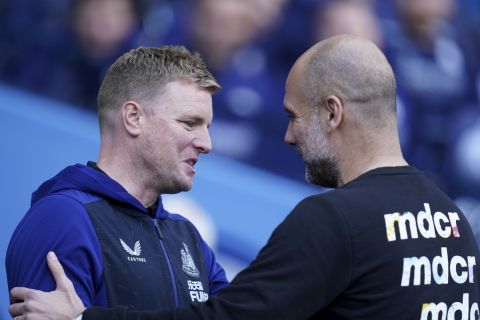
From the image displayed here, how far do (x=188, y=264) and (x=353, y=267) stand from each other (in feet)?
1.93

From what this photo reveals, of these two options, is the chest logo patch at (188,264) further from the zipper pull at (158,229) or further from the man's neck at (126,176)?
the man's neck at (126,176)

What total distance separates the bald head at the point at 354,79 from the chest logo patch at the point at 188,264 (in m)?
0.58

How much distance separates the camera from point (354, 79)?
2.18m

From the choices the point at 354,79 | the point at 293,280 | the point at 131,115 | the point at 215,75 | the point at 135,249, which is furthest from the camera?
the point at 215,75

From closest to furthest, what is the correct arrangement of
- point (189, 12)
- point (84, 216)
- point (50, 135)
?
point (84, 216) < point (50, 135) < point (189, 12)

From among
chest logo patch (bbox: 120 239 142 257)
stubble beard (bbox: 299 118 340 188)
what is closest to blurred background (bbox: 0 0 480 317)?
chest logo patch (bbox: 120 239 142 257)

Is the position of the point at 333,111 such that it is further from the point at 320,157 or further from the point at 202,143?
the point at 202,143

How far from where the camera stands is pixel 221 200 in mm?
4391

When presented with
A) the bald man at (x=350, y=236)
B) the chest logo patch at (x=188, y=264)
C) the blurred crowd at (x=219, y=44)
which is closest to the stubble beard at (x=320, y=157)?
the bald man at (x=350, y=236)

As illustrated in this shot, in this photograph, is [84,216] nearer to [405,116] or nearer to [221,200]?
[221,200]

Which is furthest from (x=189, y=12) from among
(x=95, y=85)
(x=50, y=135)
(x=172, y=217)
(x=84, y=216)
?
(x=84, y=216)

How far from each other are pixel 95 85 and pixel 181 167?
2.17 meters

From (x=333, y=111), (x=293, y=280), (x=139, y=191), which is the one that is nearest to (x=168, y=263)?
(x=139, y=191)

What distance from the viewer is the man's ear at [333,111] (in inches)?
85.9
